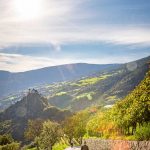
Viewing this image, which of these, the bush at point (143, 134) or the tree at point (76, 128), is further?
the tree at point (76, 128)

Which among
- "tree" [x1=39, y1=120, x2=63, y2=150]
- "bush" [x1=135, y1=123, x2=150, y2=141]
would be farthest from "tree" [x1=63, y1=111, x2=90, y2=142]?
"bush" [x1=135, y1=123, x2=150, y2=141]

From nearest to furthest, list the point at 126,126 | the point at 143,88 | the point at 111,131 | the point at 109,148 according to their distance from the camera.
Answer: the point at 109,148
the point at 126,126
the point at 143,88
the point at 111,131

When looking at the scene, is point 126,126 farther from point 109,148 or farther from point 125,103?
point 109,148

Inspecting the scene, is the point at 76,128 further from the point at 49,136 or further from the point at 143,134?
the point at 143,134

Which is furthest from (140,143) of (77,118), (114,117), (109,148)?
(77,118)

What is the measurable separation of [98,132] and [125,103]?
9.90m

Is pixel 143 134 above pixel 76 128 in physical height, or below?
above

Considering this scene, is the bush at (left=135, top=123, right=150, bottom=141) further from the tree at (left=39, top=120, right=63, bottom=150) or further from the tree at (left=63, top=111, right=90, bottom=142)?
the tree at (left=39, top=120, right=63, bottom=150)

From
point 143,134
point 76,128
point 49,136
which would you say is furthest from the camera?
point 49,136

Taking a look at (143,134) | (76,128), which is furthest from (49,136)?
(143,134)

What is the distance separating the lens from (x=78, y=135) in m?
127

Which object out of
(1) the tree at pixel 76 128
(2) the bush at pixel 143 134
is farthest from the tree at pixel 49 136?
(2) the bush at pixel 143 134

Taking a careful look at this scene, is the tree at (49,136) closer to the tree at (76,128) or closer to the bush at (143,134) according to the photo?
the tree at (76,128)

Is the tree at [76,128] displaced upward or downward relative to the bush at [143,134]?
downward
